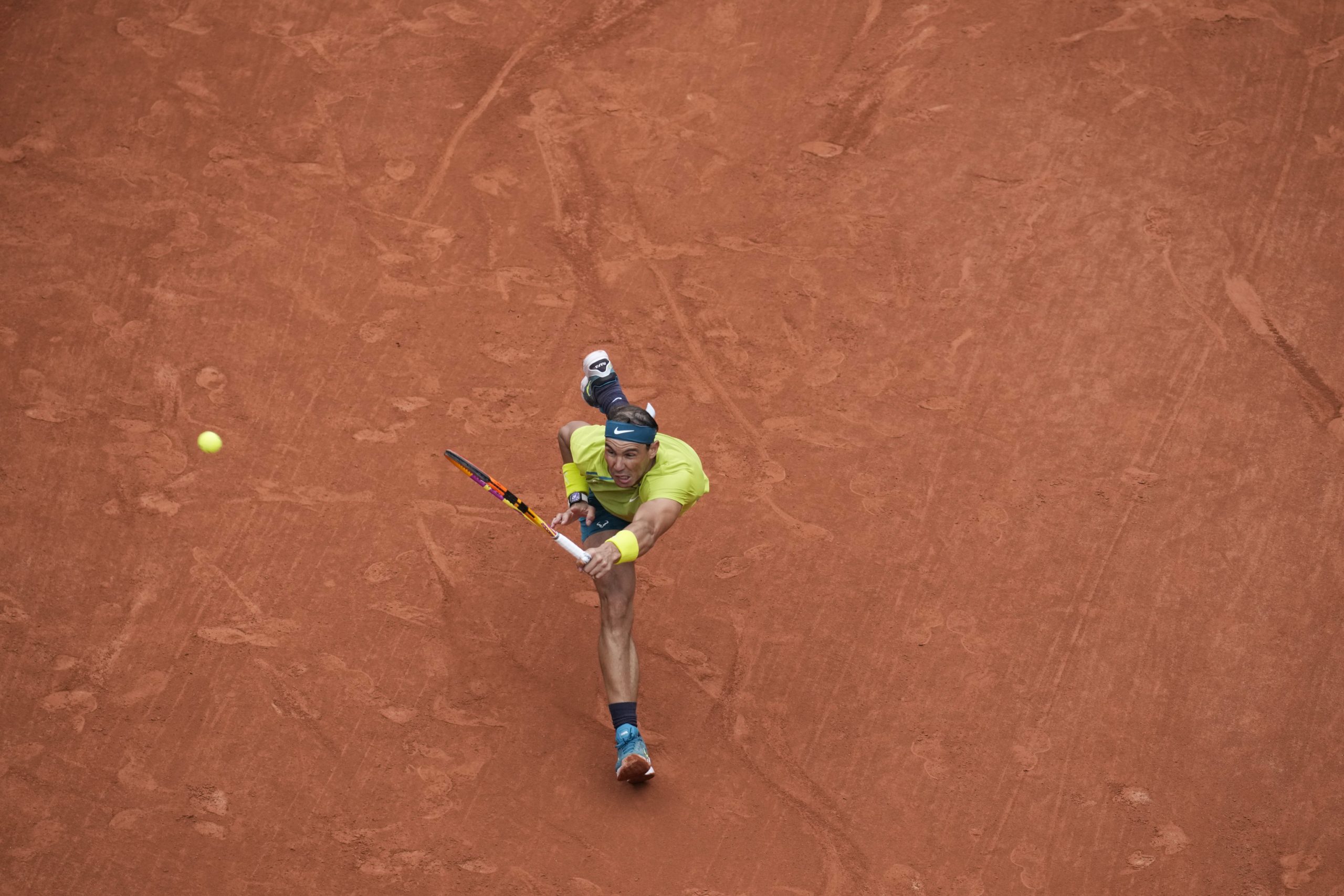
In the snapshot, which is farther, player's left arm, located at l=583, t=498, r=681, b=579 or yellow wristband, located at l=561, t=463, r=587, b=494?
yellow wristband, located at l=561, t=463, r=587, b=494

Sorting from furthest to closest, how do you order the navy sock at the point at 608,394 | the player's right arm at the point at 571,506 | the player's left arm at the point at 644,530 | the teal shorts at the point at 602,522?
the navy sock at the point at 608,394, the teal shorts at the point at 602,522, the player's right arm at the point at 571,506, the player's left arm at the point at 644,530

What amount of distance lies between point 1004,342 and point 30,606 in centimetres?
618

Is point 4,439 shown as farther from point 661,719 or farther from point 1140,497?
point 1140,497

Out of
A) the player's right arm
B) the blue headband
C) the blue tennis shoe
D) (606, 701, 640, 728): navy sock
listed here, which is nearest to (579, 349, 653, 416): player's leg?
the player's right arm

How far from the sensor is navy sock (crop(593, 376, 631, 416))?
6.66 meters

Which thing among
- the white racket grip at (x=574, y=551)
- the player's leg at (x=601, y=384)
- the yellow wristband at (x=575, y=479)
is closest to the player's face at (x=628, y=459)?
the yellow wristband at (x=575, y=479)

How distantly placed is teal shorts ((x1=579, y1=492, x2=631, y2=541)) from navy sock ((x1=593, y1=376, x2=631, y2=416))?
2.04 feet

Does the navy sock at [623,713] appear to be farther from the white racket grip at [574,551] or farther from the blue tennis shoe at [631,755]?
the white racket grip at [574,551]

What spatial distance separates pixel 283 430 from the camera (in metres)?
7.41

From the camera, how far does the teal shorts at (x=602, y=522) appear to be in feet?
20.5

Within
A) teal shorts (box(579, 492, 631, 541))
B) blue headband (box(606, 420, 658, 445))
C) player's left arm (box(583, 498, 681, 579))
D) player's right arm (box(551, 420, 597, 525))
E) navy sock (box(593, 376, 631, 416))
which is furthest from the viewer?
navy sock (box(593, 376, 631, 416))

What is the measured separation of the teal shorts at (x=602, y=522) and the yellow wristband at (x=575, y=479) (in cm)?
9

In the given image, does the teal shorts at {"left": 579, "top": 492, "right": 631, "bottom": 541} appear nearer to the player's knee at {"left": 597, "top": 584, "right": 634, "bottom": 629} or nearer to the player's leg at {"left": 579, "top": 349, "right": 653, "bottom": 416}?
the player's knee at {"left": 597, "top": 584, "right": 634, "bottom": 629}

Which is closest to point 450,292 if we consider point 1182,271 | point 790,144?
point 790,144
